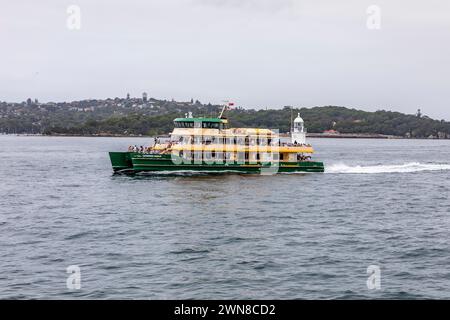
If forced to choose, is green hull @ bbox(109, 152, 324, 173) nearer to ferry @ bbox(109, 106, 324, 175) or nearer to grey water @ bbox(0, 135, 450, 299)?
ferry @ bbox(109, 106, 324, 175)

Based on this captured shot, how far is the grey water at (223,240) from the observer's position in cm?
2266

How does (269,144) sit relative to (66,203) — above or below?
above

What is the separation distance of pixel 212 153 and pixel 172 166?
5100 millimetres

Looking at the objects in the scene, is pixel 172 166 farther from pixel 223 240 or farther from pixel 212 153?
pixel 223 240

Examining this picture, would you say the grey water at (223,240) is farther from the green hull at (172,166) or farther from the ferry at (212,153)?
the ferry at (212,153)

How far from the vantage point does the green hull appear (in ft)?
209

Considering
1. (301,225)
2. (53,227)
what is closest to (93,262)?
(53,227)

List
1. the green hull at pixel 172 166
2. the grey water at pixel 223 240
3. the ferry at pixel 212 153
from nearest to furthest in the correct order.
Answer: the grey water at pixel 223 240
the green hull at pixel 172 166
the ferry at pixel 212 153

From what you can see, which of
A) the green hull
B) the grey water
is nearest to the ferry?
the green hull

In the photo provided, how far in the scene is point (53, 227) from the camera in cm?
3534

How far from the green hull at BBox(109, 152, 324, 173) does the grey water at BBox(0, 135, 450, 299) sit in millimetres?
5027

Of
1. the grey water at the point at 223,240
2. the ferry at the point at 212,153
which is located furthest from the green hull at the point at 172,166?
the grey water at the point at 223,240
